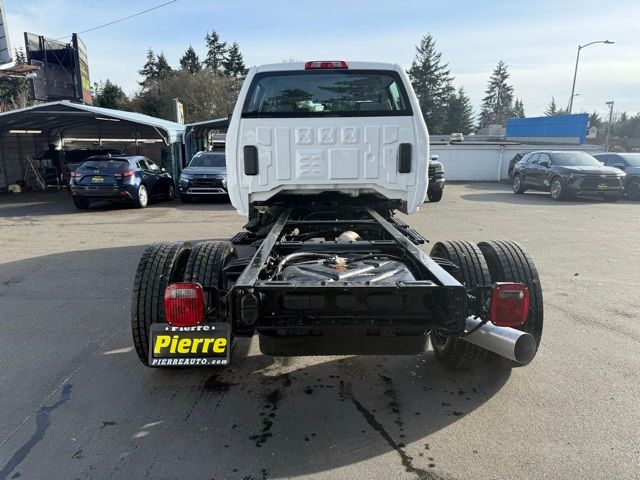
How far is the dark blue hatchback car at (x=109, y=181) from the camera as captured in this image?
13148mm

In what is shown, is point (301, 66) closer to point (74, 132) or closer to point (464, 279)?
point (464, 279)

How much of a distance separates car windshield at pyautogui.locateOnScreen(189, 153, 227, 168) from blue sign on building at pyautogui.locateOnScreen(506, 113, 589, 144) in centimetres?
2393

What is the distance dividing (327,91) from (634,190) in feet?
50.4

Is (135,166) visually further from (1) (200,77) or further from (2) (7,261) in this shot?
(1) (200,77)

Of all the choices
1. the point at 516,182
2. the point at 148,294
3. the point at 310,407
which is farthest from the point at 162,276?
the point at 516,182

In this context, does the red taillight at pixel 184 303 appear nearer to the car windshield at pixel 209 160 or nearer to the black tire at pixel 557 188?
the car windshield at pixel 209 160

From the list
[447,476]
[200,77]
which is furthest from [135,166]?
[200,77]

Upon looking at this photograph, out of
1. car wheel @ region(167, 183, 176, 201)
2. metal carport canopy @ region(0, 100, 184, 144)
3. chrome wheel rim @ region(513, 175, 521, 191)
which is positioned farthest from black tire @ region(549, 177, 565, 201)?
metal carport canopy @ region(0, 100, 184, 144)

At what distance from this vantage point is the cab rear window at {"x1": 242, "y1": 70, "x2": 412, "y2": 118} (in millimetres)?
5160

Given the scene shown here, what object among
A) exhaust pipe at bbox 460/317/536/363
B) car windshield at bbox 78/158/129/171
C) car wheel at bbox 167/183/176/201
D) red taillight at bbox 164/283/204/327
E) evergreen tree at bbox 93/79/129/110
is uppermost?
evergreen tree at bbox 93/79/129/110

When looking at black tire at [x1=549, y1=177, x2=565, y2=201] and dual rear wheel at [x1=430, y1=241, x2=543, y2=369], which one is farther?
black tire at [x1=549, y1=177, x2=565, y2=201]

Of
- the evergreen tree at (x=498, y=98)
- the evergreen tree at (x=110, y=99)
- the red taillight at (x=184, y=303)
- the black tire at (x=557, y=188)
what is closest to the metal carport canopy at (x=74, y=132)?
the black tire at (x=557, y=188)

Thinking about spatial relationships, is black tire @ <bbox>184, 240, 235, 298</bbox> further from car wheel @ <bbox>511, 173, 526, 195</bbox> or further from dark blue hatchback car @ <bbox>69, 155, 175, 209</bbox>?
car wheel @ <bbox>511, 173, 526, 195</bbox>

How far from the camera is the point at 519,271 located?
3.54m
